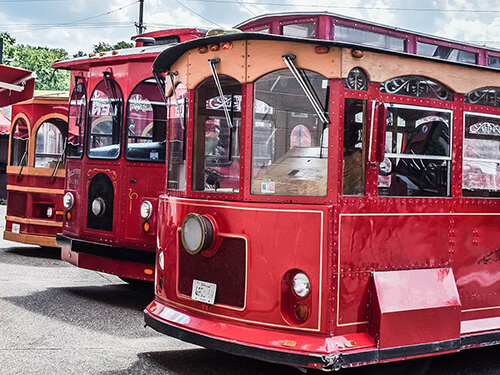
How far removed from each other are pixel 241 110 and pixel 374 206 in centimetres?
122

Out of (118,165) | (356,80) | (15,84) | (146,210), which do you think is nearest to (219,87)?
(356,80)

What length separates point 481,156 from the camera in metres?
5.59

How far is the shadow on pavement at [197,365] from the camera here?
17.8 feet

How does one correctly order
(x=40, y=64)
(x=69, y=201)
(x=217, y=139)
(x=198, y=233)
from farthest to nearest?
(x=40, y=64) < (x=69, y=201) < (x=217, y=139) < (x=198, y=233)

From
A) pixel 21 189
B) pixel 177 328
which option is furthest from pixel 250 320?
pixel 21 189

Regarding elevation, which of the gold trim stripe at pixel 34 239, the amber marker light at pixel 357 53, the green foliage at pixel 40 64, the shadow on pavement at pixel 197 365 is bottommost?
the shadow on pavement at pixel 197 365

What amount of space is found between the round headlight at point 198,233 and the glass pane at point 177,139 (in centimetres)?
49

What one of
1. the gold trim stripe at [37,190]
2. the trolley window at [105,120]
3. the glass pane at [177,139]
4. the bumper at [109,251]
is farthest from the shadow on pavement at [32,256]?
the glass pane at [177,139]

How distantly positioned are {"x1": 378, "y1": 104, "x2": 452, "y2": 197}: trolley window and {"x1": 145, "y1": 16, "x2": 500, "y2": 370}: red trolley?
0.04ft

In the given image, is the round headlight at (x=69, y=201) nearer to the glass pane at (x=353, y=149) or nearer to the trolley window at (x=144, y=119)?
the trolley window at (x=144, y=119)

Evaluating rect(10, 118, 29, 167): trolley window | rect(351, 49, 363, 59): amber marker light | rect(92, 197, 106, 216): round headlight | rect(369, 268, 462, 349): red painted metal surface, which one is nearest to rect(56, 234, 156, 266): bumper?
rect(92, 197, 106, 216): round headlight

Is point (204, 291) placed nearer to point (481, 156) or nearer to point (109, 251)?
point (481, 156)

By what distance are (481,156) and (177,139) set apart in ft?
8.32

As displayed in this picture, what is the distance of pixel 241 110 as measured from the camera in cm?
512
